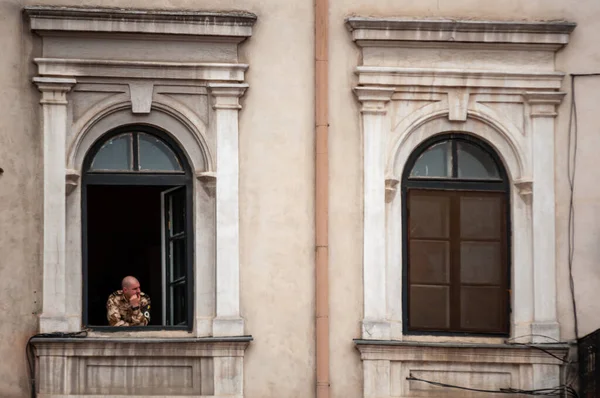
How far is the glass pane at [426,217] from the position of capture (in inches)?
836

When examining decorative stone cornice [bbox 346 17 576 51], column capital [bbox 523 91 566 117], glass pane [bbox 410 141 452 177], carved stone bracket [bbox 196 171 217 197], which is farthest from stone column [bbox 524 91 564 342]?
carved stone bracket [bbox 196 171 217 197]

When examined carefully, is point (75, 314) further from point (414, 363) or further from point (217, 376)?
point (414, 363)

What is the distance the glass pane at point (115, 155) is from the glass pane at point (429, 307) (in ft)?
10.9

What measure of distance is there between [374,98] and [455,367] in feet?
9.72

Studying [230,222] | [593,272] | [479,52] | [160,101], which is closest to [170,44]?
[160,101]

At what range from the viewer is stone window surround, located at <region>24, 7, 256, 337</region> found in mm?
20656

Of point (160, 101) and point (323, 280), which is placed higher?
point (160, 101)

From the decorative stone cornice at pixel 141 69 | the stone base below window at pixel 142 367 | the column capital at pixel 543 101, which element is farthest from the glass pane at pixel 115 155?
the column capital at pixel 543 101

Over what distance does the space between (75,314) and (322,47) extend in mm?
3823

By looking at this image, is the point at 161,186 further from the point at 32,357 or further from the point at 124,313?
the point at 32,357

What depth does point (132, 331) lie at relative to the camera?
68.1 ft

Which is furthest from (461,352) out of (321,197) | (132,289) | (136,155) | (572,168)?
(136,155)

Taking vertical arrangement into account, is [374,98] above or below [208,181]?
above

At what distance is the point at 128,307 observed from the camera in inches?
826
